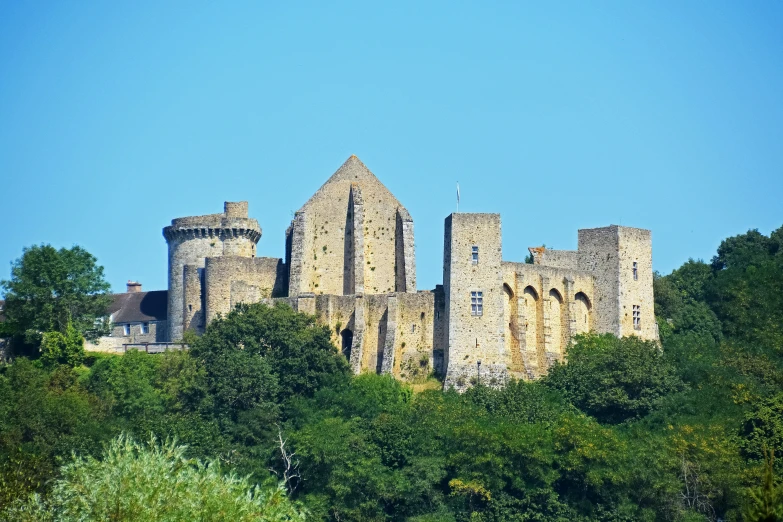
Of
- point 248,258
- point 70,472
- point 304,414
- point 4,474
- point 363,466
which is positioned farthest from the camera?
point 248,258

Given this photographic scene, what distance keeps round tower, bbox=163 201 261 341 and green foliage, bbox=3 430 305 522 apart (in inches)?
964

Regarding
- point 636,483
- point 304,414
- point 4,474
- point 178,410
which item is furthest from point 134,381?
point 636,483

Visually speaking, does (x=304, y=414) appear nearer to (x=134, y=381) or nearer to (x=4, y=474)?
(x=134, y=381)

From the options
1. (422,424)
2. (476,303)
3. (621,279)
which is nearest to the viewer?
(422,424)

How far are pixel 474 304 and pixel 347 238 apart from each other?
8116mm

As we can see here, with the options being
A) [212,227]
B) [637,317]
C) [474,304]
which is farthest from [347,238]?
[637,317]

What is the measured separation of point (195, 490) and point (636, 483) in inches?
768

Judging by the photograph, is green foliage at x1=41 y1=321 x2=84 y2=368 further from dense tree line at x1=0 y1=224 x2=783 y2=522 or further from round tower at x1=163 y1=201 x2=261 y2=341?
round tower at x1=163 y1=201 x2=261 y2=341

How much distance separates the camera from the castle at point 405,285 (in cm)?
6288

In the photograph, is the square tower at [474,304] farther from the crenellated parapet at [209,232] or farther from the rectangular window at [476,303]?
the crenellated parapet at [209,232]

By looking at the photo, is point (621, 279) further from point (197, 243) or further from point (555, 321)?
point (197, 243)

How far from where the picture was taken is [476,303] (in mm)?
62594

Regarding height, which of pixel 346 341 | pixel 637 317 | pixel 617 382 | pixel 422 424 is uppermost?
pixel 637 317

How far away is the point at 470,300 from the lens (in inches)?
2464
